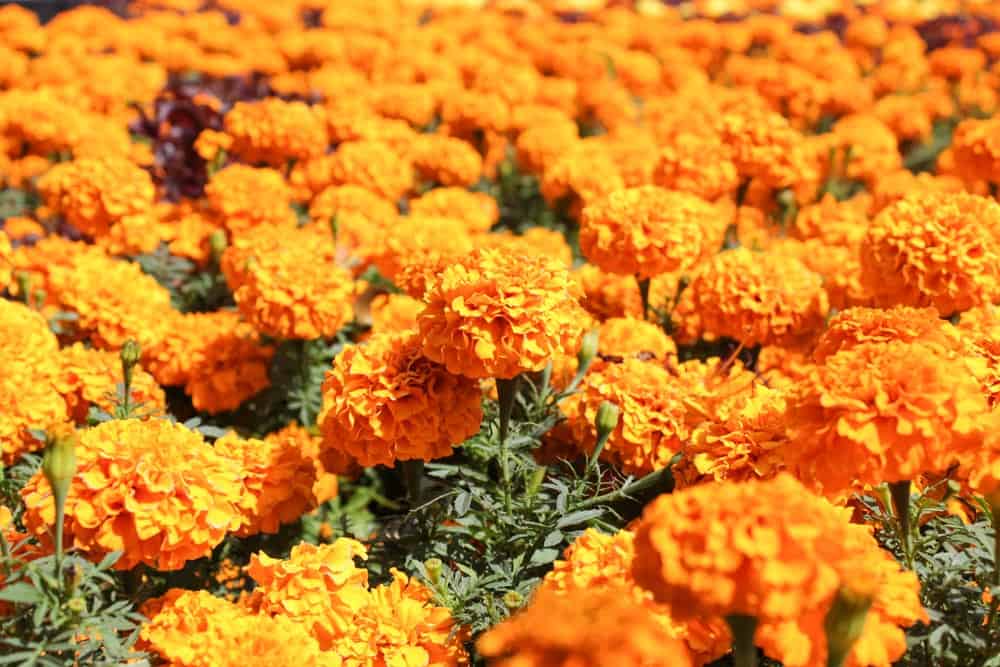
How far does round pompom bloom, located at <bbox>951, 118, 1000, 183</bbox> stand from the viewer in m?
3.64

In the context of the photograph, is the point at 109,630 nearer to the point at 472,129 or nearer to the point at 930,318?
the point at 930,318

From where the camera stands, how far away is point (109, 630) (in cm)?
194

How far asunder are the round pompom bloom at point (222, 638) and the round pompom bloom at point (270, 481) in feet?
1.20

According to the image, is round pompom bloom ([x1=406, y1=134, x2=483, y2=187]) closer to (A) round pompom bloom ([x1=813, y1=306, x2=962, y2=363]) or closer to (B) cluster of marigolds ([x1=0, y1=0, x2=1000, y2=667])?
(B) cluster of marigolds ([x1=0, y1=0, x2=1000, y2=667])

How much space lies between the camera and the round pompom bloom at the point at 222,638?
1882 mm

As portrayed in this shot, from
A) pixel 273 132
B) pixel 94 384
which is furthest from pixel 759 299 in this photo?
pixel 273 132

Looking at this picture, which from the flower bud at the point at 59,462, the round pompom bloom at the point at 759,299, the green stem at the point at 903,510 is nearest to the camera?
the flower bud at the point at 59,462

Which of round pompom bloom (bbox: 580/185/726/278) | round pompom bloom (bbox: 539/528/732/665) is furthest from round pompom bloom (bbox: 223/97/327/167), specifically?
round pompom bloom (bbox: 539/528/732/665)

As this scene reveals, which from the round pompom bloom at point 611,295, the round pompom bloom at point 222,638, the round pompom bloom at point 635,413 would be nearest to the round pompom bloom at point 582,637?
the round pompom bloom at point 222,638

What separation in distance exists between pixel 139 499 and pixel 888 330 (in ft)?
5.47

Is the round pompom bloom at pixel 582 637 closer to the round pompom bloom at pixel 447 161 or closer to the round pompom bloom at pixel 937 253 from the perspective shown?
the round pompom bloom at pixel 937 253

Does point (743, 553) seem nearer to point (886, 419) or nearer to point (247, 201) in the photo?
point (886, 419)

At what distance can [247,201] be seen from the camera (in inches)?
155

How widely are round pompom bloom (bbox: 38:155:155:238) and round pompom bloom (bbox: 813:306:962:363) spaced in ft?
8.94
